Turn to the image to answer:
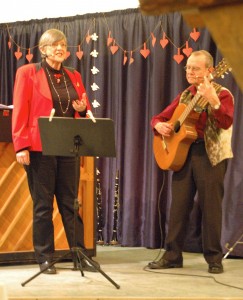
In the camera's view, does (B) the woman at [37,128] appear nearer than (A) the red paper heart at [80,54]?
Yes

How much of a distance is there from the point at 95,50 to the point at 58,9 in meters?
A: 0.54

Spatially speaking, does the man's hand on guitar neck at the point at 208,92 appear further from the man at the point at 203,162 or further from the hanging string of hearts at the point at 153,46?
the hanging string of hearts at the point at 153,46

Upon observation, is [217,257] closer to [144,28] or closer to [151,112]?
[151,112]

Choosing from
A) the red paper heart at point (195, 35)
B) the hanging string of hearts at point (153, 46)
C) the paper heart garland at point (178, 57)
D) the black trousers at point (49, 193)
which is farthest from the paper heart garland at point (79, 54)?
the black trousers at point (49, 193)

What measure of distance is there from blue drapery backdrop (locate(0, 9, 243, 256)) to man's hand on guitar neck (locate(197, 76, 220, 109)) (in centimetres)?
122

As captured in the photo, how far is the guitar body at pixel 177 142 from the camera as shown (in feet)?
10.8

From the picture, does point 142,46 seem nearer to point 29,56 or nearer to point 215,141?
point 29,56

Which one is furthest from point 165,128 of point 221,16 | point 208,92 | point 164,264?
point 221,16

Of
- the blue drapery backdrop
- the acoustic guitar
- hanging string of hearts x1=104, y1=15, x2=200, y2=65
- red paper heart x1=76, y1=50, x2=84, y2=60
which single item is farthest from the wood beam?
red paper heart x1=76, y1=50, x2=84, y2=60

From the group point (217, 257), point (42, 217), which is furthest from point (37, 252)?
point (217, 257)

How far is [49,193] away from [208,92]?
1.06 m

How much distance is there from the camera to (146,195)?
15.6 feet

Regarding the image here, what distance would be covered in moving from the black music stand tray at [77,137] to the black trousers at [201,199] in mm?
730

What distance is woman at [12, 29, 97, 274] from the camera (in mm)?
3199
